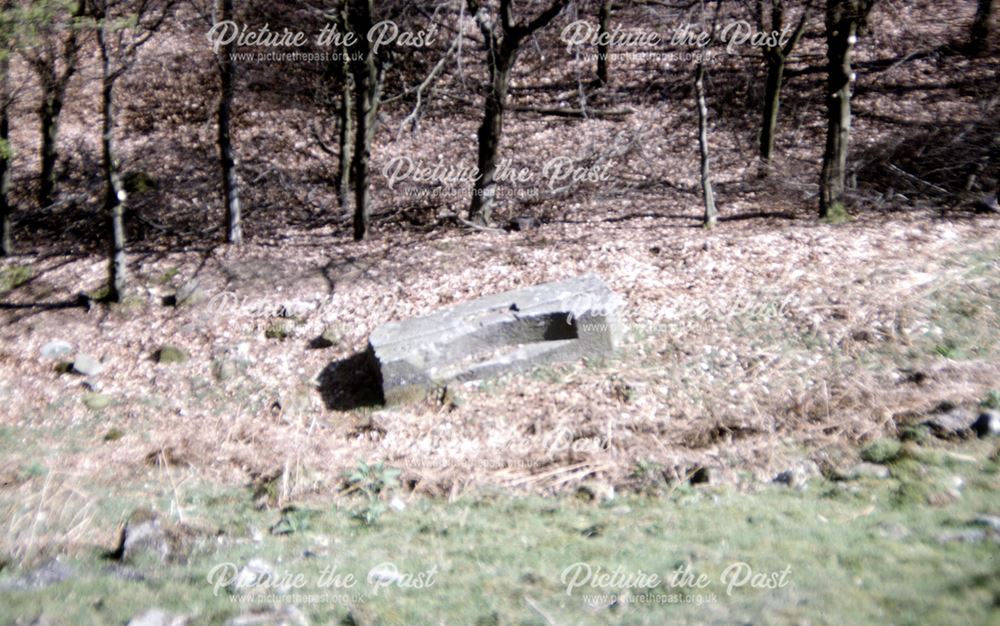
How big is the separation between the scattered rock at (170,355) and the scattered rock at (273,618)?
629 centimetres

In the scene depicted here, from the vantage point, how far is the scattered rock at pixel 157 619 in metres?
4.21

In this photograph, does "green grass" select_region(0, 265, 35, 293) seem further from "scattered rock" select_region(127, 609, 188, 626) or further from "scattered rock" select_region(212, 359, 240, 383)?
"scattered rock" select_region(127, 609, 188, 626)

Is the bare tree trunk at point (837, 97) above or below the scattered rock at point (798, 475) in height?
above

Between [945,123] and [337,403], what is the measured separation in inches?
444

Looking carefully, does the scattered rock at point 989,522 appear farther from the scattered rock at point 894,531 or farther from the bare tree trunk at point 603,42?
the bare tree trunk at point 603,42

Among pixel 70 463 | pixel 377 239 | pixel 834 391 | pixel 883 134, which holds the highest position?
pixel 883 134

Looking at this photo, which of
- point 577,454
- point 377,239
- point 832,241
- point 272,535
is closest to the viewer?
point 272,535

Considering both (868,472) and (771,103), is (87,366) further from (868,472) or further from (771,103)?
(771,103)

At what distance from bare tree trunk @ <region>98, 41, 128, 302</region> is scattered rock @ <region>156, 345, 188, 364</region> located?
5.03ft

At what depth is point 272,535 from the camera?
583cm

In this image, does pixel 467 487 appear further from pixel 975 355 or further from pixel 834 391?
pixel 975 355

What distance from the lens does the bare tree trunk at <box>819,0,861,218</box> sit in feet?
34.9

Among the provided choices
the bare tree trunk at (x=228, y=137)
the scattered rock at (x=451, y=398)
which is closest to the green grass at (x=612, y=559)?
the scattered rock at (x=451, y=398)

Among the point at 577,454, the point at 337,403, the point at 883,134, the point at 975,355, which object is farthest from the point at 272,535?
the point at 883,134
